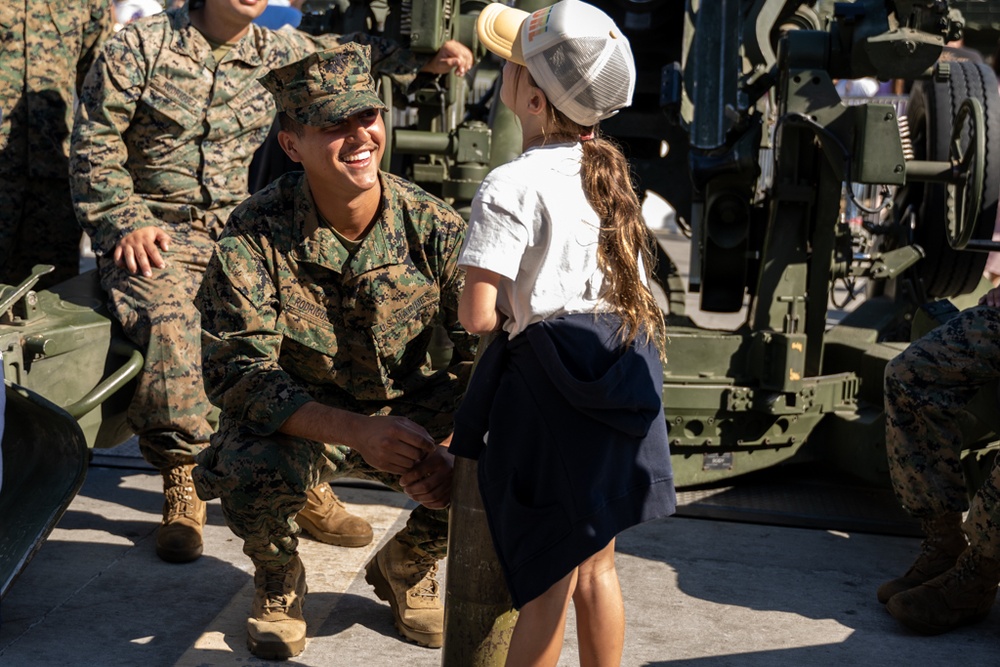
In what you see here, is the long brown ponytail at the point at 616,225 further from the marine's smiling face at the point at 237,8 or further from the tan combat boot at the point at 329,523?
the marine's smiling face at the point at 237,8

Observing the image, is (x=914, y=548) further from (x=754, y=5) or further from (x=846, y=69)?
(x=754, y=5)

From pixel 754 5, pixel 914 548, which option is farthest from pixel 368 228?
pixel 754 5

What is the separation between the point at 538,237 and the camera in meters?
2.52

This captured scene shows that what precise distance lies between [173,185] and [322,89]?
1480mm

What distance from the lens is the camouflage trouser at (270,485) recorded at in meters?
3.18

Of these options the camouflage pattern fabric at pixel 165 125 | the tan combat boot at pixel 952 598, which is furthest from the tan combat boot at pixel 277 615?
the tan combat boot at pixel 952 598

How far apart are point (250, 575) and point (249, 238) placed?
1098 millimetres

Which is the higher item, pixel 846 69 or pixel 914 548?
pixel 846 69

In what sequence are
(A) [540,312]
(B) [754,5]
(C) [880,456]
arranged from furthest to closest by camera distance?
(B) [754,5]
(C) [880,456]
(A) [540,312]

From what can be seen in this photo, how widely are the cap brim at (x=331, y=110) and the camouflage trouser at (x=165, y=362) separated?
45.3 inches

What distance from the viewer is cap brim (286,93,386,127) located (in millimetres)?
3174

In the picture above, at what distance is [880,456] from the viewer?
4484 millimetres

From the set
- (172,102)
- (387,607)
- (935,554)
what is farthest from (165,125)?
(935,554)

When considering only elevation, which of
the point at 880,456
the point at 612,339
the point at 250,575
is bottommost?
the point at 250,575
